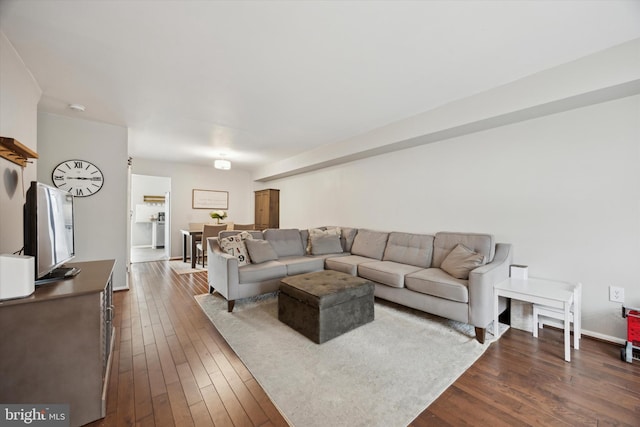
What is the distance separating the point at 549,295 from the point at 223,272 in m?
3.23

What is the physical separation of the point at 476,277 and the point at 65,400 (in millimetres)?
2981

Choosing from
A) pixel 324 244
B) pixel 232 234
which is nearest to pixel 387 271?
pixel 324 244

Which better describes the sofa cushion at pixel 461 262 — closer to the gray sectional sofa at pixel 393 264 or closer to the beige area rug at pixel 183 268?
the gray sectional sofa at pixel 393 264

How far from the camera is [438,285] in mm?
2523

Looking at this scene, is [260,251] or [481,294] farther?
[260,251]

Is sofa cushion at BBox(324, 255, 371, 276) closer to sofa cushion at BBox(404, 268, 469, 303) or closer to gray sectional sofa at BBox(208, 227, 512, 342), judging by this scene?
gray sectional sofa at BBox(208, 227, 512, 342)

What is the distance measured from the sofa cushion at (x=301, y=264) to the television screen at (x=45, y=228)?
2.18 m

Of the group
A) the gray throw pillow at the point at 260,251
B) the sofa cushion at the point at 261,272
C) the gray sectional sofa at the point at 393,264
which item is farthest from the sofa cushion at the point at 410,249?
the gray throw pillow at the point at 260,251

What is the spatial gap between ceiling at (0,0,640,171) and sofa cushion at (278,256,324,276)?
6.60 feet

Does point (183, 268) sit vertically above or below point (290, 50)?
below

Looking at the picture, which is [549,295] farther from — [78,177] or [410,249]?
[78,177]

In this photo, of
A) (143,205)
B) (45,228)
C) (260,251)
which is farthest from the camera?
(143,205)

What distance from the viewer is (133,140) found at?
14.7 feet

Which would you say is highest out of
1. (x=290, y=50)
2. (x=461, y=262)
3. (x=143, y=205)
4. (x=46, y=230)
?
(x=290, y=50)
